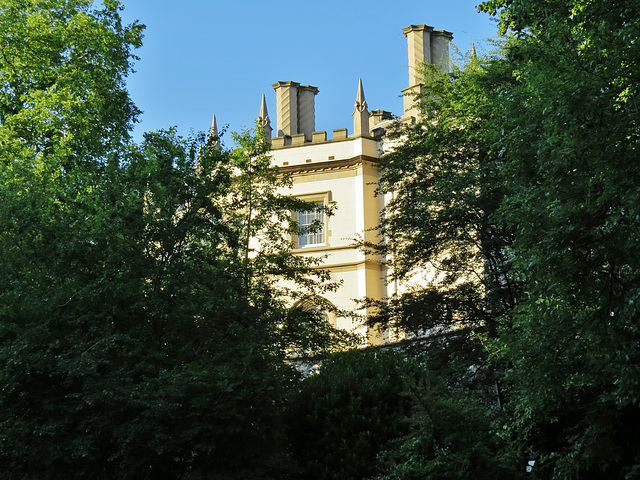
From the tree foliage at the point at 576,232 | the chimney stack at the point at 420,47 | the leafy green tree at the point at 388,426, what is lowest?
the leafy green tree at the point at 388,426

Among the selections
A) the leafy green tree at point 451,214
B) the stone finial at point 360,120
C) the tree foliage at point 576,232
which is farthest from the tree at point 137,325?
the stone finial at point 360,120

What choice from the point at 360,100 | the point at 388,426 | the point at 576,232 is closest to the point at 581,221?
the point at 576,232

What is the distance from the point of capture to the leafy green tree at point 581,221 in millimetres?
12141

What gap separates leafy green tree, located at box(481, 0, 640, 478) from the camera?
1214 centimetres

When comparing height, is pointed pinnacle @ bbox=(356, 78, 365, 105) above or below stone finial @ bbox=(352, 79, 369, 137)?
above

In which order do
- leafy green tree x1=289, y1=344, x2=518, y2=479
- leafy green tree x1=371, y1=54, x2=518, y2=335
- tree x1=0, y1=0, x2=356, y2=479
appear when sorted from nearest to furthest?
1. leafy green tree x1=289, y1=344, x2=518, y2=479
2. tree x1=0, y1=0, x2=356, y2=479
3. leafy green tree x1=371, y1=54, x2=518, y2=335

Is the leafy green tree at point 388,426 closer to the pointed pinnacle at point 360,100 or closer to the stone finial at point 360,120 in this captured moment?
the stone finial at point 360,120

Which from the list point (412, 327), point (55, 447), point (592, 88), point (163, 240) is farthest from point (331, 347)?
point (592, 88)

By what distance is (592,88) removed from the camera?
12211 mm

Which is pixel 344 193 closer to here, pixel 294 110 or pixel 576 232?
pixel 294 110

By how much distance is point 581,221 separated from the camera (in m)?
12.6

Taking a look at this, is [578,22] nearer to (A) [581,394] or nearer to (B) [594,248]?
A: (B) [594,248]

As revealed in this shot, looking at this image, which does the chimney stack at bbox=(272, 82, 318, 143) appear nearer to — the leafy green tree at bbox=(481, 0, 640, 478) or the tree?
the tree

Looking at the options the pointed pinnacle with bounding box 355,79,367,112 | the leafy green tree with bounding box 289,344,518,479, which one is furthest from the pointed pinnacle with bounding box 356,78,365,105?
the leafy green tree with bounding box 289,344,518,479
